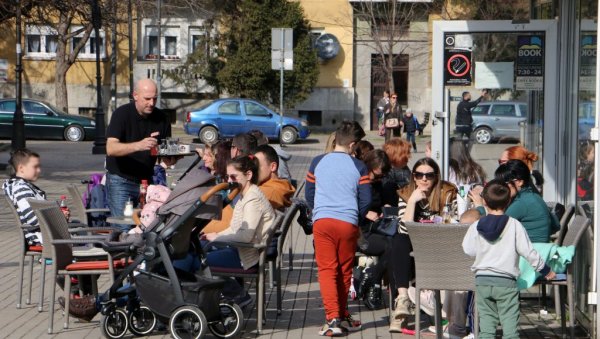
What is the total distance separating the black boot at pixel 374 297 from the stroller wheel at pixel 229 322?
1.72 metres

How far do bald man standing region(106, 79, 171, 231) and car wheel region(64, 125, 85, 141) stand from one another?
2927cm

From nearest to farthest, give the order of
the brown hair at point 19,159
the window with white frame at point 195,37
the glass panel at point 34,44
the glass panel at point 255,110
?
the brown hair at point 19,159, the glass panel at point 255,110, the window with white frame at point 195,37, the glass panel at point 34,44

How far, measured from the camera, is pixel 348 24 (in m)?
48.5

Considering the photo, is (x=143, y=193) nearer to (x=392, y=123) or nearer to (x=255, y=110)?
(x=392, y=123)

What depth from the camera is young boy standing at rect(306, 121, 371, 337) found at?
8.54 m

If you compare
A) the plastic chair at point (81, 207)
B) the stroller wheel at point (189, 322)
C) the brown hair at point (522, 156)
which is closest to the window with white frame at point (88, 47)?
the plastic chair at point (81, 207)

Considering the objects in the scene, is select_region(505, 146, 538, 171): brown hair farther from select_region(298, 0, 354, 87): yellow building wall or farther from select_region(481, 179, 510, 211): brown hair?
select_region(298, 0, 354, 87): yellow building wall

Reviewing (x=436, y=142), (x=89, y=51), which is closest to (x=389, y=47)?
(x=89, y=51)

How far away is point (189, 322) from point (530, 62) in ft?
14.4

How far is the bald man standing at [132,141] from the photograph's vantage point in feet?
31.7

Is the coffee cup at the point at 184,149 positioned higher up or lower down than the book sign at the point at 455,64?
lower down

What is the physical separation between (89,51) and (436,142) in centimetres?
4019

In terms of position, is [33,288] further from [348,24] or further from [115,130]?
[348,24]

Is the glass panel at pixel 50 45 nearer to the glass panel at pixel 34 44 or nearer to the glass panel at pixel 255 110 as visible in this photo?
Result: the glass panel at pixel 34 44
